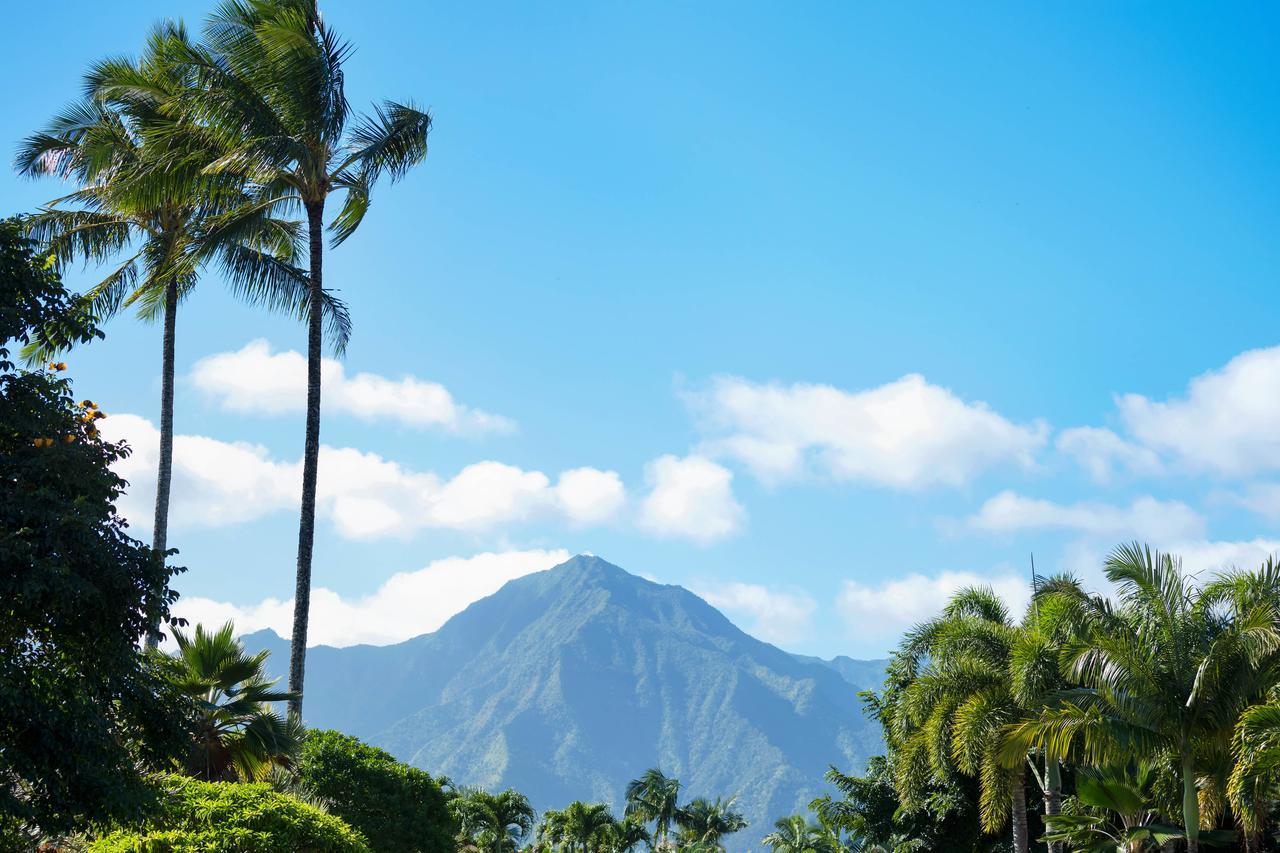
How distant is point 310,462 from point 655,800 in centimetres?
8033

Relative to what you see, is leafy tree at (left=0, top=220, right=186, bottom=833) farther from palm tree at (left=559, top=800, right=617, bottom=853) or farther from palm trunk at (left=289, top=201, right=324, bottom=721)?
palm tree at (left=559, top=800, right=617, bottom=853)

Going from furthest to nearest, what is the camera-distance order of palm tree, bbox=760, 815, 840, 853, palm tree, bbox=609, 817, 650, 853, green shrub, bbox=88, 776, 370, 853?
palm tree, bbox=609, 817, 650, 853, palm tree, bbox=760, 815, 840, 853, green shrub, bbox=88, 776, 370, 853

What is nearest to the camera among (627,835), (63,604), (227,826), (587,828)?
(63,604)

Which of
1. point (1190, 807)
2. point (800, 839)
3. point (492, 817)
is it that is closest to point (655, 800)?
point (800, 839)

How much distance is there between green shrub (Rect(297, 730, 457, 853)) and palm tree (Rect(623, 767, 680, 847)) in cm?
7517

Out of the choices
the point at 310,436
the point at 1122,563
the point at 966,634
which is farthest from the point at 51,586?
the point at 966,634

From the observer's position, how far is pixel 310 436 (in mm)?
23594

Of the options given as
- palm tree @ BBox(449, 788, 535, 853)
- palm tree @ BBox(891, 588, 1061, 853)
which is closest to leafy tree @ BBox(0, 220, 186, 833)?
palm tree @ BBox(891, 588, 1061, 853)

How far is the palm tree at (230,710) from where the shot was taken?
17.8 metres

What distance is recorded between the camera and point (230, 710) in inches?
710

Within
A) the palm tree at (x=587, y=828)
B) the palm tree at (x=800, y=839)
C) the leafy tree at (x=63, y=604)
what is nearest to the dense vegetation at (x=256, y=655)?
the leafy tree at (x=63, y=604)

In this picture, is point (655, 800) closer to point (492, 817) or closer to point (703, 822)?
point (703, 822)

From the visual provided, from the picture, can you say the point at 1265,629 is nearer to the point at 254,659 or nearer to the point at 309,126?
the point at 254,659

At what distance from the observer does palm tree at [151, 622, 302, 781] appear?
17828 millimetres
